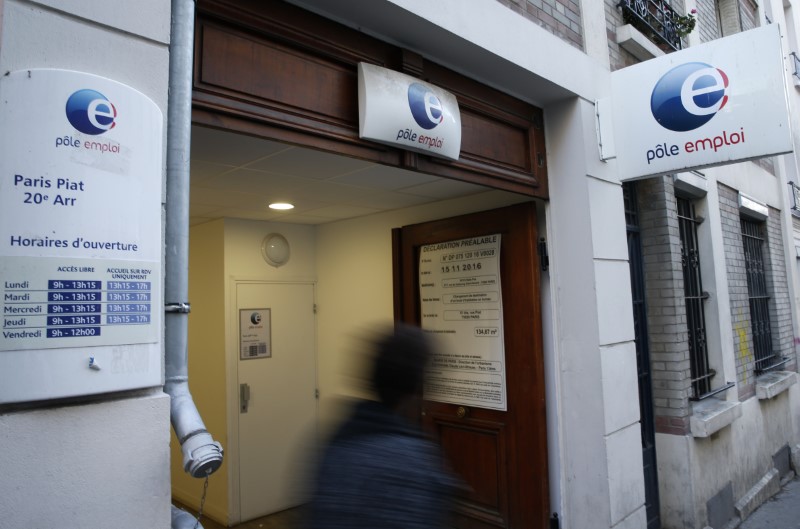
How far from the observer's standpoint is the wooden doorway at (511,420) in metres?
3.93

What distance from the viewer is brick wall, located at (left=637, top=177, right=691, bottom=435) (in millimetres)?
4742

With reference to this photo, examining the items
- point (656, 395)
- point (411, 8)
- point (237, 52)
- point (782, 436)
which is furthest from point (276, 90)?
point (782, 436)

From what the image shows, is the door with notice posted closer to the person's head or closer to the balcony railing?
the person's head

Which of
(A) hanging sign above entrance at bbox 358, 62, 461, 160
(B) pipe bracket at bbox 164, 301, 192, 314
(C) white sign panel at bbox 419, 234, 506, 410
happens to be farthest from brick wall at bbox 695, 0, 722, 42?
(B) pipe bracket at bbox 164, 301, 192, 314

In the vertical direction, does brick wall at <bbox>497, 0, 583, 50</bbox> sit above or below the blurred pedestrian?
above

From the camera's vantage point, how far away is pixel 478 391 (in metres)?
4.28

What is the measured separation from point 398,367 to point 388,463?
0.93 ft

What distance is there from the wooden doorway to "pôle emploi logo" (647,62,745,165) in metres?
1.06

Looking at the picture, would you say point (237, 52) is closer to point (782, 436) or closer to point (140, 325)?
point (140, 325)

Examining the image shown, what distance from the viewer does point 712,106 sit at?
3518 millimetres

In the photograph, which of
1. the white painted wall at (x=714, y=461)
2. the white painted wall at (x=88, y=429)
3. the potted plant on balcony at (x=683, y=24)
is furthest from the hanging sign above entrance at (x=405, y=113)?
the potted plant on balcony at (x=683, y=24)

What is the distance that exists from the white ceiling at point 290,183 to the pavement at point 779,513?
4524 millimetres

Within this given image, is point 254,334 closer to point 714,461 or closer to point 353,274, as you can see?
point 353,274

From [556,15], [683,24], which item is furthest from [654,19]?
[556,15]
